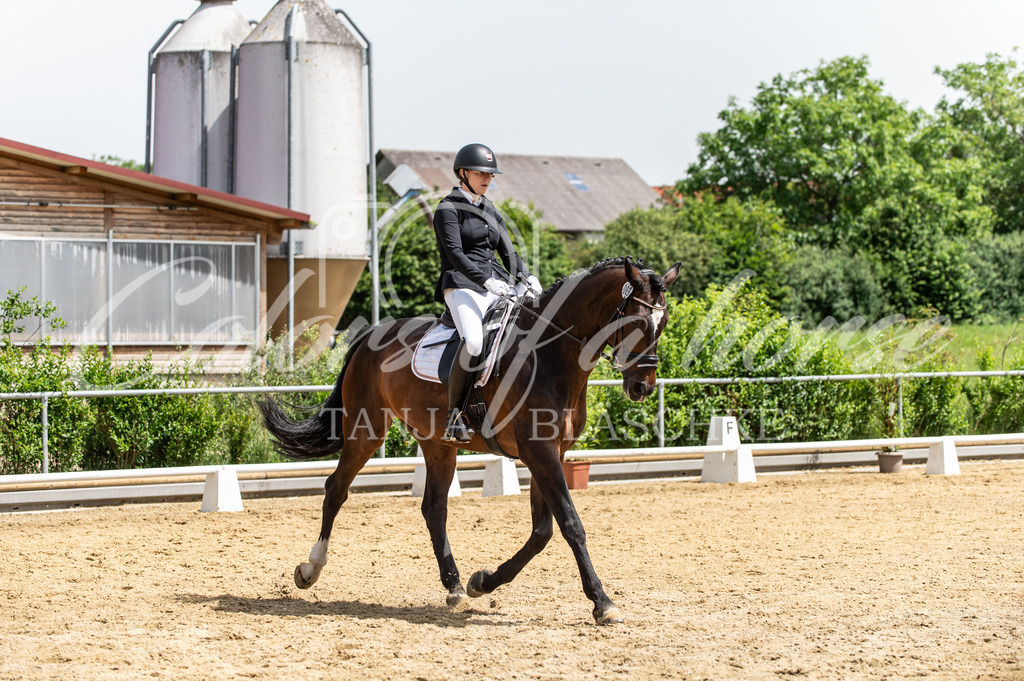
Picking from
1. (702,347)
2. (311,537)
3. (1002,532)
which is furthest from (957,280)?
(311,537)

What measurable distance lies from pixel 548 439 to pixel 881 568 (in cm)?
293

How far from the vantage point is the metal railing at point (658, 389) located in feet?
35.9

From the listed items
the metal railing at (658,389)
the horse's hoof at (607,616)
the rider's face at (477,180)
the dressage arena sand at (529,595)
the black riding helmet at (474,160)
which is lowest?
the dressage arena sand at (529,595)

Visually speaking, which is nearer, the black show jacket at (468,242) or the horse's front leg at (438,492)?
the black show jacket at (468,242)

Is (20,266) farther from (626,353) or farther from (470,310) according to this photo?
(626,353)

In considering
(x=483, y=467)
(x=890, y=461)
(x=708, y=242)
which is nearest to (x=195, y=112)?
(x=483, y=467)

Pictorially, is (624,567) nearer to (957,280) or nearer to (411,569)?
(411,569)

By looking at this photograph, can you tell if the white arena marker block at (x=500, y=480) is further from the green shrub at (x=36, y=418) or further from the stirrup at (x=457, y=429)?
the stirrup at (x=457, y=429)

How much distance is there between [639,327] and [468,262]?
4.55 ft

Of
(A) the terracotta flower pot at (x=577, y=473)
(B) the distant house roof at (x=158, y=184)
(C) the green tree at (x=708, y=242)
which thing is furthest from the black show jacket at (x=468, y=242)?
(C) the green tree at (x=708, y=242)

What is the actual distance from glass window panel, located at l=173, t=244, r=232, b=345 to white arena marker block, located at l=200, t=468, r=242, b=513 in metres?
7.70

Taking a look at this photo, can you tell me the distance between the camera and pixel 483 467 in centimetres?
1281

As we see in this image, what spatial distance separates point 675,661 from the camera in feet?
16.2

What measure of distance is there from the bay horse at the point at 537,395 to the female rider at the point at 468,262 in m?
0.20
